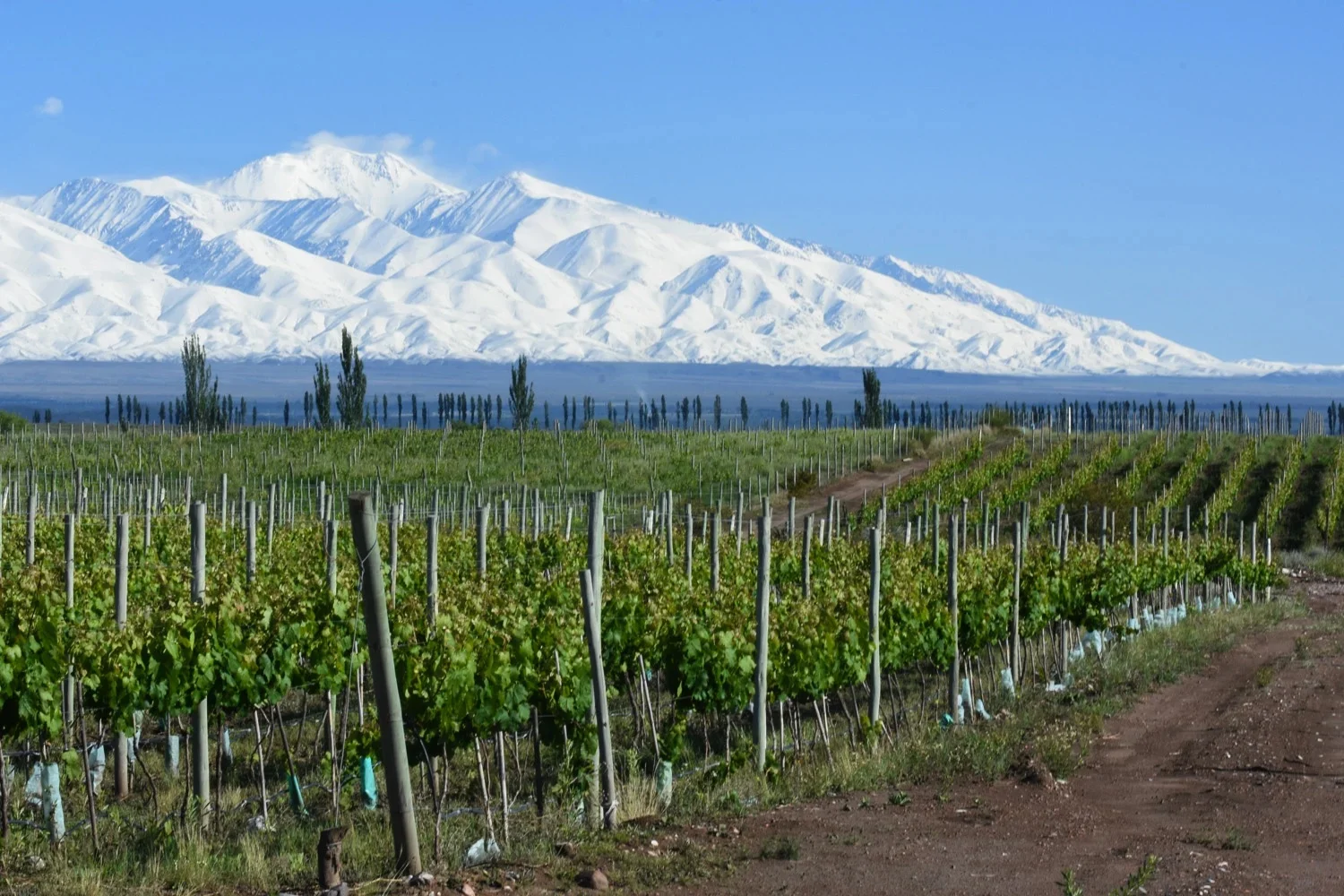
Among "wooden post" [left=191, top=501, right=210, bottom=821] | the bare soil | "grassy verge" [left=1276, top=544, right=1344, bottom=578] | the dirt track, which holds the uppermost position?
"wooden post" [left=191, top=501, right=210, bottom=821]

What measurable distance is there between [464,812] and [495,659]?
1.22 metres

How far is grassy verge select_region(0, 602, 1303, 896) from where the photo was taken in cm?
825

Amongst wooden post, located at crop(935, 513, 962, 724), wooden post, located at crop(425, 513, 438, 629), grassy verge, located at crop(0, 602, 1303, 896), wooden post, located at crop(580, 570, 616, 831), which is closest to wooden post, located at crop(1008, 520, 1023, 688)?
wooden post, located at crop(935, 513, 962, 724)

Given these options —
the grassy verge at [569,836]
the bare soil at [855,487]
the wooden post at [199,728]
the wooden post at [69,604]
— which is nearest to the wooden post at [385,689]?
the grassy verge at [569,836]

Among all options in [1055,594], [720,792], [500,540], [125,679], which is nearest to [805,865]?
[720,792]

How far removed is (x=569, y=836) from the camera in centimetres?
983

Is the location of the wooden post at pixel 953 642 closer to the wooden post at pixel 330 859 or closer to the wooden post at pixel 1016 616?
the wooden post at pixel 1016 616

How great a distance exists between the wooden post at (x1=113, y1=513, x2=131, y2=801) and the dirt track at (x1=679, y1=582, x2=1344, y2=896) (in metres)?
4.78

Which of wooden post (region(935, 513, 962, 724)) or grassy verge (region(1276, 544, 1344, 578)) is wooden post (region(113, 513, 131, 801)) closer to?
wooden post (region(935, 513, 962, 724))

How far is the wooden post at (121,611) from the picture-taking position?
11852mm

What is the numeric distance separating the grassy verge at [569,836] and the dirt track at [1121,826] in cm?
28

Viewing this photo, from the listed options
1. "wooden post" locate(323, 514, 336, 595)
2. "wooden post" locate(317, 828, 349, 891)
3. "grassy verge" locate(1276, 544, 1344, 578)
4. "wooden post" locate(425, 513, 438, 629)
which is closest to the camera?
"wooden post" locate(317, 828, 349, 891)

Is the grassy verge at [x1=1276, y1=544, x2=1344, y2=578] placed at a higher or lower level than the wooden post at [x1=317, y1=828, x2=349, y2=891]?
lower

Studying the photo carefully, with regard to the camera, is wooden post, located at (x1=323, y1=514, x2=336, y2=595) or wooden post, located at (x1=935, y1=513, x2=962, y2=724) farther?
wooden post, located at (x1=935, y1=513, x2=962, y2=724)
